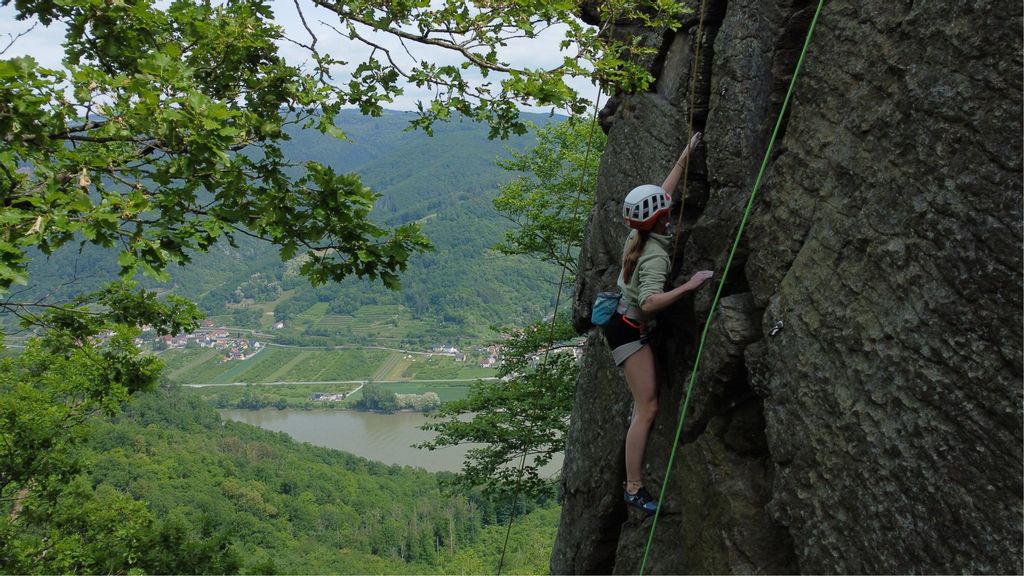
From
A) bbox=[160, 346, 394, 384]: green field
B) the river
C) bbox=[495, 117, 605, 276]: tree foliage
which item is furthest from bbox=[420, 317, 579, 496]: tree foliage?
bbox=[160, 346, 394, 384]: green field

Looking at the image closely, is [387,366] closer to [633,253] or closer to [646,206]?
[633,253]

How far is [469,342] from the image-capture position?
132375mm

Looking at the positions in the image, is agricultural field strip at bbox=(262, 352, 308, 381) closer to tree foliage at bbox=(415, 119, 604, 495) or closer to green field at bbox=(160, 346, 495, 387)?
green field at bbox=(160, 346, 495, 387)

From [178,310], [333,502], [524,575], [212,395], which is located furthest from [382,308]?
[178,310]

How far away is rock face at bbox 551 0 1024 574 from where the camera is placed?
303cm

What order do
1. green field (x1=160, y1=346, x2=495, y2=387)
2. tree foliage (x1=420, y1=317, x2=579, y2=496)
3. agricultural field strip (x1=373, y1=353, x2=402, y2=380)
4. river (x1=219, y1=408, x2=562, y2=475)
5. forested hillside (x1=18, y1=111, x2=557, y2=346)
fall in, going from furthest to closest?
forested hillside (x1=18, y1=111, x2=557, y2=346) → agricultural field strip (x1=373, y1=353, x2=402, y2=380) → green field (x1=160, y1=346, x2=495, y2=387) → river (x1=219, y1=408, x2=562, y2=475) → tree foliage (x1=420, y1=317, x2=579, y2=496)

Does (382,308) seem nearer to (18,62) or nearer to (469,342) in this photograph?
(469,342)

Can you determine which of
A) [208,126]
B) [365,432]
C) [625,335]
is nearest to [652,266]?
[625,335]

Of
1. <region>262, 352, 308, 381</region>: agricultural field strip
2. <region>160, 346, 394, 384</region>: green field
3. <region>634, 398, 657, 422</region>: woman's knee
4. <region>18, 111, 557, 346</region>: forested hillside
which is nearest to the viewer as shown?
<region>634, 398, 657, 422</region>: woman's knee

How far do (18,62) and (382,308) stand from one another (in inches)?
6683

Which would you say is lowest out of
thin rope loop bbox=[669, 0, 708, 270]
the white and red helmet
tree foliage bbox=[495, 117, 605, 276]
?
the white and red helmet

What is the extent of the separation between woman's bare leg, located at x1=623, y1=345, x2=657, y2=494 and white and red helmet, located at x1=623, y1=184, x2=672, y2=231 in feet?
3.82

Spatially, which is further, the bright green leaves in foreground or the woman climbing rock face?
the woman climbing rock face

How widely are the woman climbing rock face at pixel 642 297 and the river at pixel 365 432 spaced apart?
228 feet
